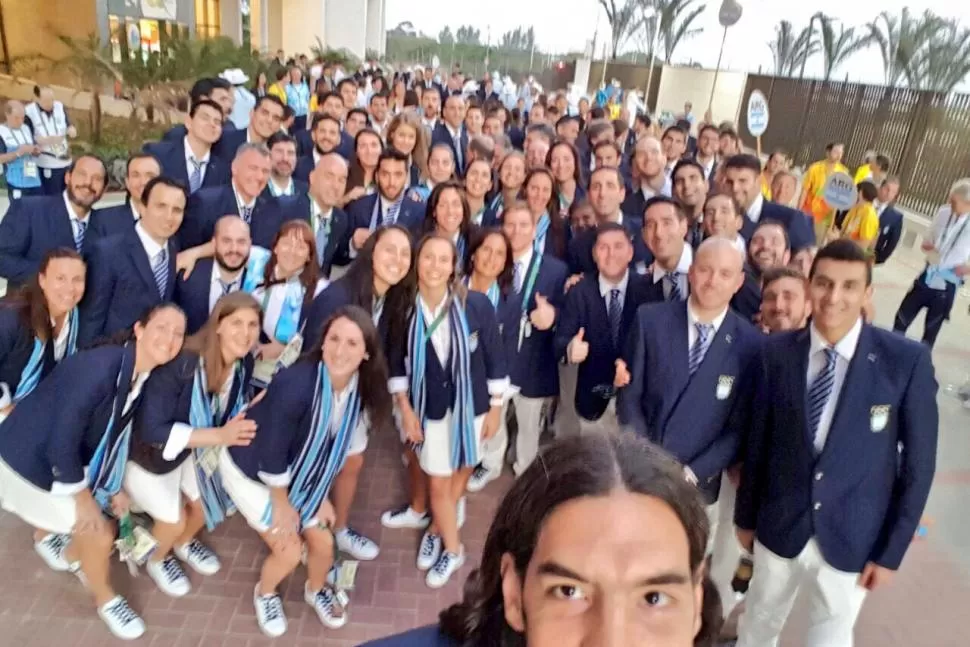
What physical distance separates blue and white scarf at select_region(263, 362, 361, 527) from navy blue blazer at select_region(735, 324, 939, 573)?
1.60 metres

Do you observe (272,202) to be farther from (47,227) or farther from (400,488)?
(400,488)

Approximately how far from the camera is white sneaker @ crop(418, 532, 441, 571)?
11.0ft

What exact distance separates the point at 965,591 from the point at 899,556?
1.90m

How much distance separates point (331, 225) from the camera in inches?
172

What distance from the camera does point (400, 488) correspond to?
405cm

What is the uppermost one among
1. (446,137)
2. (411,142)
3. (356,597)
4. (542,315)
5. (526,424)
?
(411,142)

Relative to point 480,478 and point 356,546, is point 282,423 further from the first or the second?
point 480,478

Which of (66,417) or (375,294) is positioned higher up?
(375,294)

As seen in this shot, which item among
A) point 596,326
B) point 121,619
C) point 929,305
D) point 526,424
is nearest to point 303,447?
point 121,619

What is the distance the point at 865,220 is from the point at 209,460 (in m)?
6.30

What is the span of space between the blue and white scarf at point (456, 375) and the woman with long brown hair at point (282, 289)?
65cm

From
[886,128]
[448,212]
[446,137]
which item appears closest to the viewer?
[448,212]

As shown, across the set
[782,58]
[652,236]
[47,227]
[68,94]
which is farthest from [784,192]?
[782,58]

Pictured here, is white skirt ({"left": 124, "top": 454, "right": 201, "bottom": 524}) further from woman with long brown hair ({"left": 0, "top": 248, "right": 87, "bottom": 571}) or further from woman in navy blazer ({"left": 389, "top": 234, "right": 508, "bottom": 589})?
woman in navy blazer ({"left": 389, "top": 234, "right": 508, "bottom": 589})
